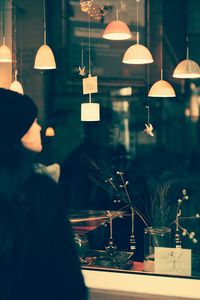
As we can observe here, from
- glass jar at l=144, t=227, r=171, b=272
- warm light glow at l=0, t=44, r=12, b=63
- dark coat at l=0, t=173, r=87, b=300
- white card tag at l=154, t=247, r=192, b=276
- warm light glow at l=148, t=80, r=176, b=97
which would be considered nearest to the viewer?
dark coat at l=0, t=173, r=87, b=300

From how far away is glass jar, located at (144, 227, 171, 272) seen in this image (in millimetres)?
2857

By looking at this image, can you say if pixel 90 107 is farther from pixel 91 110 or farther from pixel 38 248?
pixel 38 248

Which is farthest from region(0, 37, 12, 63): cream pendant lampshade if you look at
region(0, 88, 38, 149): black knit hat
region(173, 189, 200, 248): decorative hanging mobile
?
region(0, 88, 38, 149): black knit hat

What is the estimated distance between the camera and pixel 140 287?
2668 mm

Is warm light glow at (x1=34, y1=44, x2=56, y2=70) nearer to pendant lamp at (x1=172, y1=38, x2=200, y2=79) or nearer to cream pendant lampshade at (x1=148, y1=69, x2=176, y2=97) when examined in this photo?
cream pendant lampshade at (x1=148, y1=69, x2=176, y2=97)

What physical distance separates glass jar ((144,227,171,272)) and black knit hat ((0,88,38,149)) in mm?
1503

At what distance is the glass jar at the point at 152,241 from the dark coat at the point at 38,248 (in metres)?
1.28

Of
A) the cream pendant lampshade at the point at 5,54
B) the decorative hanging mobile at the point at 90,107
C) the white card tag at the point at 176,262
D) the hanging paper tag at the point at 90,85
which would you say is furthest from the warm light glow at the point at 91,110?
the white card tag at the point at 176,262

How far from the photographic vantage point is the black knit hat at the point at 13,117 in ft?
5.10

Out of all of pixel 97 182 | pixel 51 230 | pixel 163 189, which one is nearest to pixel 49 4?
pixel 97 182

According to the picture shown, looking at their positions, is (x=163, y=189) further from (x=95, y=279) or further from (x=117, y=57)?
(x=117, y=57)

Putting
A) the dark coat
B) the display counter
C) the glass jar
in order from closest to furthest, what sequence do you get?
the dark coat → the display counter → the glass jar

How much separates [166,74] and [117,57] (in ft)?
2.15

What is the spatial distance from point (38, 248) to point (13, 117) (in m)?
0.41
